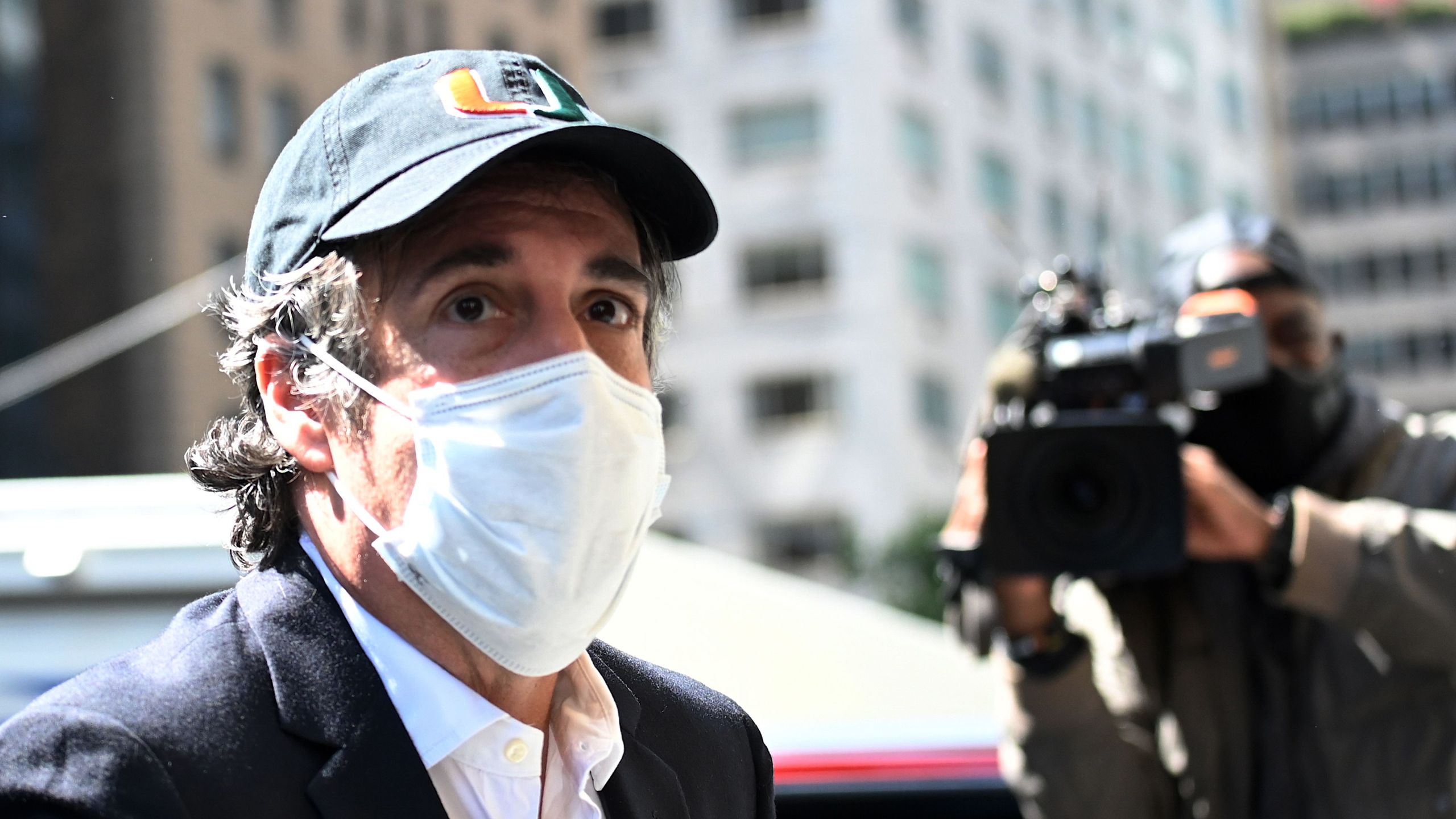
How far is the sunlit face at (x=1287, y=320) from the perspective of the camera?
117 inches

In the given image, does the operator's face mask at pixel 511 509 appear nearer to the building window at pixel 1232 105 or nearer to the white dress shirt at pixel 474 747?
the white dress shirt at pixel 474 747

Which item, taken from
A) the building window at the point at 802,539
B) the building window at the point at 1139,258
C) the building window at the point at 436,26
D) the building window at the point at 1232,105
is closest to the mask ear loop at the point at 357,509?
the building window at the point at 436,26

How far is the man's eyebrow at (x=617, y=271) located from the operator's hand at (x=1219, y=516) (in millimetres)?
1496

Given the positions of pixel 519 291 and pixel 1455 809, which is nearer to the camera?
pixel 519 291

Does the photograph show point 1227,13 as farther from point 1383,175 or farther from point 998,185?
point 998,185

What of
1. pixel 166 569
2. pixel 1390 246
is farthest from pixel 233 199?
pixel 1390 246

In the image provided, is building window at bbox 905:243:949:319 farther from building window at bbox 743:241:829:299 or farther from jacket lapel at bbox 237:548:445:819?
jacket lapel at bbox 237:548:445:819

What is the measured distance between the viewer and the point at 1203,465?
2.88 m

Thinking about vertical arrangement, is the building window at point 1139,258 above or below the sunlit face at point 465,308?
below

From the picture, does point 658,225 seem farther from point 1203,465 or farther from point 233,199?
point 233,199

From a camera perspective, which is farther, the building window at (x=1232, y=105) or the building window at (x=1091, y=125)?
the building window at (x=1232, y=105)

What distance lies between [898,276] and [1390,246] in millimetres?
28687

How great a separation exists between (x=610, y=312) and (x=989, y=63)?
3301 centimetres

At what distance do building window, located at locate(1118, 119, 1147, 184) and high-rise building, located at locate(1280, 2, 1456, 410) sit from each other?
1386cm
